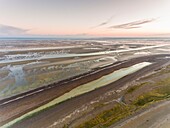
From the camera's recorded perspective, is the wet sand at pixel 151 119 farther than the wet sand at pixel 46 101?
No

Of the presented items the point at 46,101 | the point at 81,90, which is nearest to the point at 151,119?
the point at 81,90

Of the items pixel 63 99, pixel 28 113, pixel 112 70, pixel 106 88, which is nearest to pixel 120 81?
pixel 106 88

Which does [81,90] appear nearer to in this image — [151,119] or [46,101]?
[46,101]

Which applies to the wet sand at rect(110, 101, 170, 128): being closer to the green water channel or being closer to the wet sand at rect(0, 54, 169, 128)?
the wet sand at rect(0, 54, 169, 128)

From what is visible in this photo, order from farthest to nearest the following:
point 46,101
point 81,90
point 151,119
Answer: point 81,90 → point 46,101 → point 151,119

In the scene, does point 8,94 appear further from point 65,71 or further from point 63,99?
point 65,71

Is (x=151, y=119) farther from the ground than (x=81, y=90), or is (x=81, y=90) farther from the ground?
(x=151, y=119)

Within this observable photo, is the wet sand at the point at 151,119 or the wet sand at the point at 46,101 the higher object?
the wet sand at the point at 151,119

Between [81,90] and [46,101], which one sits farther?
[81,90]

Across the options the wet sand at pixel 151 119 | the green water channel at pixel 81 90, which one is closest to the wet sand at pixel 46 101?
the green water channel at pixel 81 90

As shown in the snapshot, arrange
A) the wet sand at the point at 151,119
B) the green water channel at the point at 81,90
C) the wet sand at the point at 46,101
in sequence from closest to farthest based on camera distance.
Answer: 1. the wet sand at the point at 151,119
2. the wet sand at the point at 46,101
3. the green water channel at the point at 81,90

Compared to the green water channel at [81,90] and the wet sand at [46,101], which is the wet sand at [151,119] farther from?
the green water channel at [81,90]
